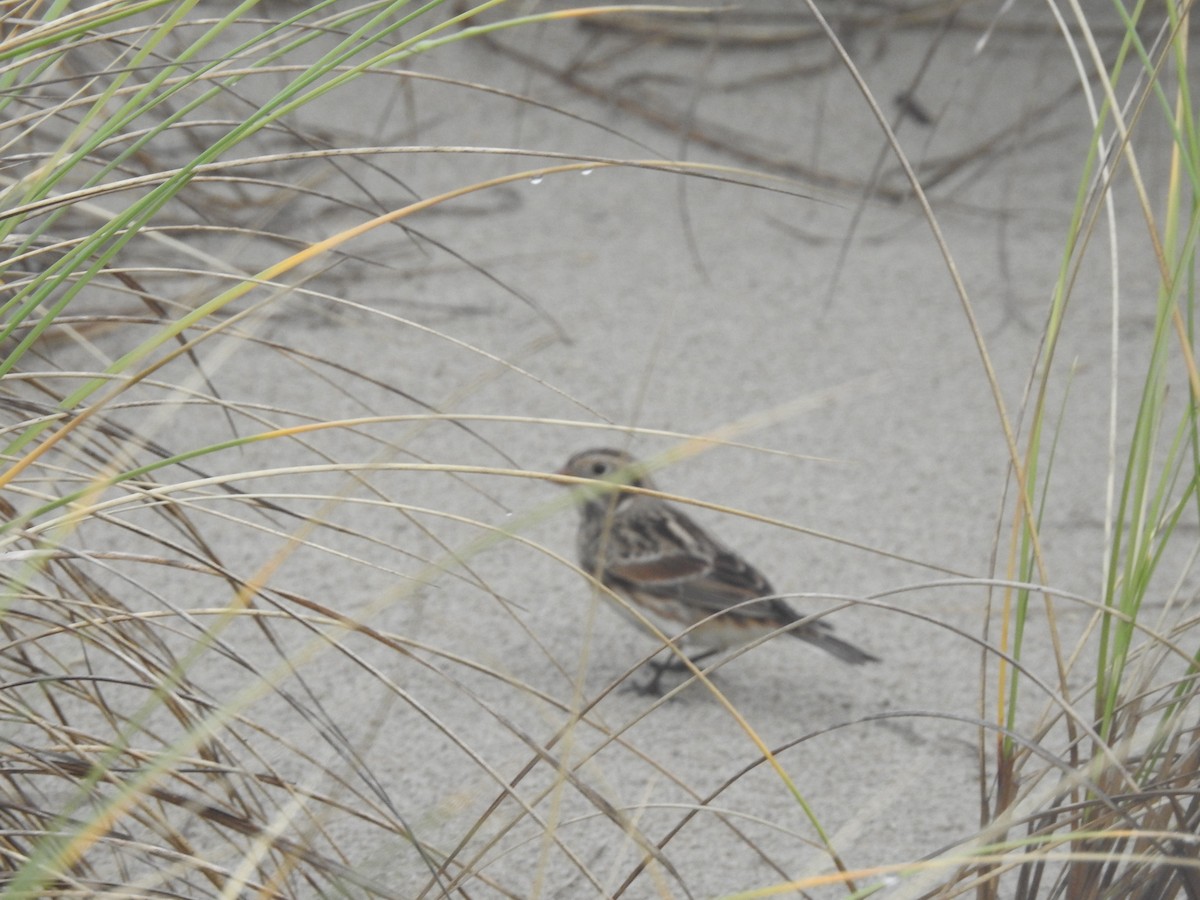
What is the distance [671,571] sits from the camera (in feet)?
12.4

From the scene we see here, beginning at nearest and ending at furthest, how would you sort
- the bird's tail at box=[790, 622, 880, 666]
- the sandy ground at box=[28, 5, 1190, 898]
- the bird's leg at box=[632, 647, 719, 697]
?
the sandy ground at box=[28, 5, 1190, 898], the bird's tail at box=[790, 622, 880, 666], the bird's leg at box=[632, 647, 719, 697]

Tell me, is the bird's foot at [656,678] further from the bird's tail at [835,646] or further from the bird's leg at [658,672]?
the bird's tail at [835,646]

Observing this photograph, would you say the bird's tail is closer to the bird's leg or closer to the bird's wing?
the bird's wing

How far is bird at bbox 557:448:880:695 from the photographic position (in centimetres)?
365

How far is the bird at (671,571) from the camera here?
3.65 m

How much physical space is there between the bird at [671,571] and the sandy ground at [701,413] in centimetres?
10

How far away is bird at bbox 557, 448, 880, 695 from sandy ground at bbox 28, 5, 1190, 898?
97 mm

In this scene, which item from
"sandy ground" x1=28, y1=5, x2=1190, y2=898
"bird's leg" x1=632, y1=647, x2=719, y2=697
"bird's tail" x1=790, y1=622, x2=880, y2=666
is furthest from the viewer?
"bird's leg" x1=632, y1=647, x2=719, y2=697

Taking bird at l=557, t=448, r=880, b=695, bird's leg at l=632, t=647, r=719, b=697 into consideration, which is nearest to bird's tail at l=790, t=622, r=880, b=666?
bird at l=557, t=448, r=880, b=695

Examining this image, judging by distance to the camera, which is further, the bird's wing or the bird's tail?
the bird's wing

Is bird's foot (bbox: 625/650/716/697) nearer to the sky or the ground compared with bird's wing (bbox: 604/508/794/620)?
nearer to the ground

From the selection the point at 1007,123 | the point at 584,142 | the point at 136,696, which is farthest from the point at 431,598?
the point at 1007,123

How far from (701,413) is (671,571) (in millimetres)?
1023

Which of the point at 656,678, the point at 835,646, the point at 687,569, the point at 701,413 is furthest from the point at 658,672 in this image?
the point at 701,413
